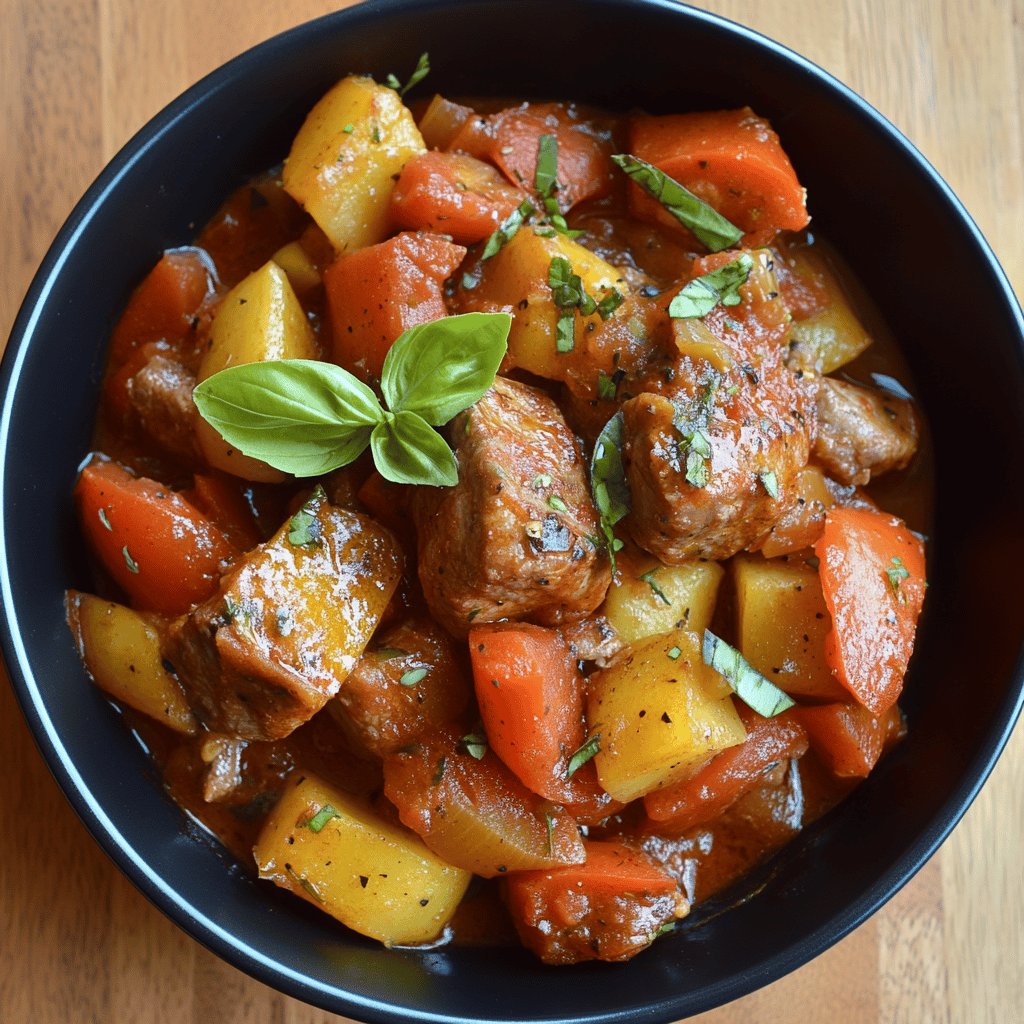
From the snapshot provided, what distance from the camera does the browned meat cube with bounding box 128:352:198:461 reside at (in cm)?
330

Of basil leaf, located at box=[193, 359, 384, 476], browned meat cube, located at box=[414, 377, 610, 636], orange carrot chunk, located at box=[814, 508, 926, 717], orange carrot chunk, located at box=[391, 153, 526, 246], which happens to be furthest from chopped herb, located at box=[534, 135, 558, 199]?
orange carrot chunk, located at box=[814, 508, 926, 717]

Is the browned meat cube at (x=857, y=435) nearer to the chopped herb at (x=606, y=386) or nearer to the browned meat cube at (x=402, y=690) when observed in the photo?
the chopped herb at (x=606, y=386)

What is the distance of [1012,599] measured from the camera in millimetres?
3312

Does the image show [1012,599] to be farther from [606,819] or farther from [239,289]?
[239,289]

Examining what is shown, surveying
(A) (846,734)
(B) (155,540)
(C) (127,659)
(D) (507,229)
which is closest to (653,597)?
(A) (846,734)

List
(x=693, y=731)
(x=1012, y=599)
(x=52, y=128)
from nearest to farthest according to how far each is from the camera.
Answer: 1. (x=693, y=731)
2. (x=1012, y=599)
3. (x=52, y=128)

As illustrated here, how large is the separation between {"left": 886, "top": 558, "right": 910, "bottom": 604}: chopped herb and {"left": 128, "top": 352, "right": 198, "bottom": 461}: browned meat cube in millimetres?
2139

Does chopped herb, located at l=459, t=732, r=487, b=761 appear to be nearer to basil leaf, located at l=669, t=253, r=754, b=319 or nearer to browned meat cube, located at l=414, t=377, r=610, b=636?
browned meat cube, located at l=414, t=377, r=610, b=636

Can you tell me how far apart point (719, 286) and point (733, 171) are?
1.60 ft

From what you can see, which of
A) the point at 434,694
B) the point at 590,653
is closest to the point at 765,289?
the point at 590,653

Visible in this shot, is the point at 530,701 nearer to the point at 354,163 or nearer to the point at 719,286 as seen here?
the point at 719,286

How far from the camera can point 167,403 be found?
3307 millimetres

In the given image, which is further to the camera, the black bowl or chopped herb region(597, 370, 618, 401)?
chopped herb region(597, 370, 618, 401)

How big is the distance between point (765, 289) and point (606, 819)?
1693 mm
